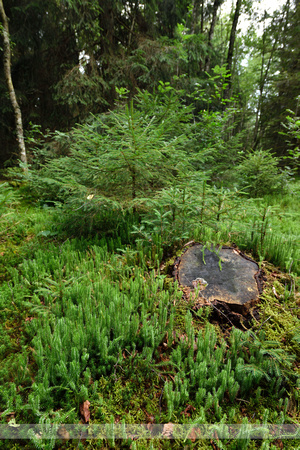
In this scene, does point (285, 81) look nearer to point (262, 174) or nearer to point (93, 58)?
point (262, 174)

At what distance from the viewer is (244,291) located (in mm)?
2348

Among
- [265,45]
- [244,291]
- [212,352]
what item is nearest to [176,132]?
[244,291]

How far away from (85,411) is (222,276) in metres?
1.76

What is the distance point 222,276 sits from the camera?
2.53 m

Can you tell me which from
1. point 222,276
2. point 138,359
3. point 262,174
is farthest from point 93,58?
point 138,359

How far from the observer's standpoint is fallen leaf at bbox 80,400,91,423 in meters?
1.47

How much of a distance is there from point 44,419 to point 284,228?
15.1 feet

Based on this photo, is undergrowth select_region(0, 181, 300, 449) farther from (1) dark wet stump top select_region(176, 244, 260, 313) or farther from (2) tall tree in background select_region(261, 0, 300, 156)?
(2) tall tree in background select_region(261, 0, 300, 156)

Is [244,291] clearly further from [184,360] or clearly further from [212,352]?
[184,360]

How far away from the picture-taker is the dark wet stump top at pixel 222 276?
2.28 metres

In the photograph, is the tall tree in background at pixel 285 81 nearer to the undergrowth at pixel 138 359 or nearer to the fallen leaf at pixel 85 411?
the undergrowth at pixel 138 359

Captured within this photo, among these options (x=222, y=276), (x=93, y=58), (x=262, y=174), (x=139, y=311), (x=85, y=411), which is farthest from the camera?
(x=93, y=58)

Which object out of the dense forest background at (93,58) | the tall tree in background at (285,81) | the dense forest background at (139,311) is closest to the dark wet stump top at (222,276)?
the dense forest background at (139,311)

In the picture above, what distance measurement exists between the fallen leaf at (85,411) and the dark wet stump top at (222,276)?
136 centimetres
